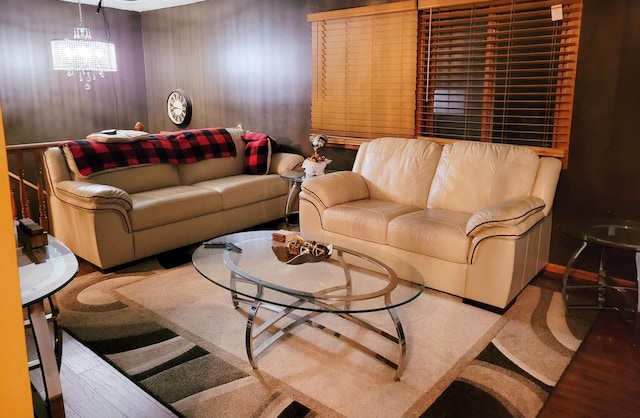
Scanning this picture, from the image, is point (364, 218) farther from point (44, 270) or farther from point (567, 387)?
point (44, 270)

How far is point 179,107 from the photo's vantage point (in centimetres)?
639

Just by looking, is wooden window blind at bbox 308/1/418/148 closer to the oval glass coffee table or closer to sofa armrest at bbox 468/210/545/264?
sofa armrest at bbox 468/210/545/264

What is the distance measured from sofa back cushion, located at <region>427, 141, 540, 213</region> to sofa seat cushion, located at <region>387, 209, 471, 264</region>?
163 mm

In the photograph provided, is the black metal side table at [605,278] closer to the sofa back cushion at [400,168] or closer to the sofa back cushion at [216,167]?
the sofa back cushion at [400,168]

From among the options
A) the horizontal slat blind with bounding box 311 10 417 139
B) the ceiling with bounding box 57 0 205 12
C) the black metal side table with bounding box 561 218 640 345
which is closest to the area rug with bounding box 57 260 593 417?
the black metal side table with bounding box 561 218 640 345

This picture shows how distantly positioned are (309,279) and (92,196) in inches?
72.7

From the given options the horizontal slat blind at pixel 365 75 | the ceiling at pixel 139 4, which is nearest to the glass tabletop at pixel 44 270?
the horizontal slat blind at pixel 365 75

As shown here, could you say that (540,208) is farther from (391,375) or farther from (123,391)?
(123,391)

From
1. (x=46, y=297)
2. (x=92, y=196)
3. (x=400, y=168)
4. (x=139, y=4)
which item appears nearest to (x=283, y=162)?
(x=400, y=168)

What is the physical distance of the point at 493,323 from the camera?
2.98m

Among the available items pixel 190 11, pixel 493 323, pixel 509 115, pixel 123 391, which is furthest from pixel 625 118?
pixel 190 11

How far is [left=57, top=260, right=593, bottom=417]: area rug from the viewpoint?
2.23m

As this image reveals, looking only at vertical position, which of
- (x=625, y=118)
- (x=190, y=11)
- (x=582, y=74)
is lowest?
(x=625, y=118)

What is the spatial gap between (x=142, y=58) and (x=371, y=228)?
4.66m
